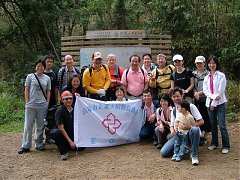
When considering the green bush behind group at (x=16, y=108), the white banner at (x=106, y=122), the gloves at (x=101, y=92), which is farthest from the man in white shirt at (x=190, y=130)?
the green bush behind group at (x=16, y=108)

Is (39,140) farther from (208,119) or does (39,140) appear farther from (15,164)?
(208,119)

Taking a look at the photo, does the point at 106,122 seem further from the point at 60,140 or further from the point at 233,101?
Answer: the point at 233,101

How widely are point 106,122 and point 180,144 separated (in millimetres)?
1578

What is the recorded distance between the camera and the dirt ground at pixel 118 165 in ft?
23.0

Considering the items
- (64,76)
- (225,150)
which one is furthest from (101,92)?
(225,150)

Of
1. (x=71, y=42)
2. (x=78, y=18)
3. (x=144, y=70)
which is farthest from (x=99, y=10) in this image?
(x=144, y=70)

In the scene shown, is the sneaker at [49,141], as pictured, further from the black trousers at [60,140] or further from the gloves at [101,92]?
→ the gloves at [101,92]

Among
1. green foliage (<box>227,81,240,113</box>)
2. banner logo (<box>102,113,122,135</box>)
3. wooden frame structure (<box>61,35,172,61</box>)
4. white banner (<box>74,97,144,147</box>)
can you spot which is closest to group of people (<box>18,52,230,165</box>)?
A: white banner (<box>74,97,144,147</box>)

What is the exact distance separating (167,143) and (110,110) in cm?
135

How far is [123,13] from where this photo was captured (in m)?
16.1

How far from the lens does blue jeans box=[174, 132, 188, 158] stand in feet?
24.9

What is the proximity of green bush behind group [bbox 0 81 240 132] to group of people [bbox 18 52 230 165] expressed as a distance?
7.72ft

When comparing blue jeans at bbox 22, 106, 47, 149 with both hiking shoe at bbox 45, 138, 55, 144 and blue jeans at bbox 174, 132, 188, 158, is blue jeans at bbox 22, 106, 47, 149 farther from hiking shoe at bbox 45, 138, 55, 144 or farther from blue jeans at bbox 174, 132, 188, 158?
blue jeans at bbox 174, 132, 188, 158

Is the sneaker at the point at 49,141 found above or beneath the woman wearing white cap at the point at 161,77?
beneath
